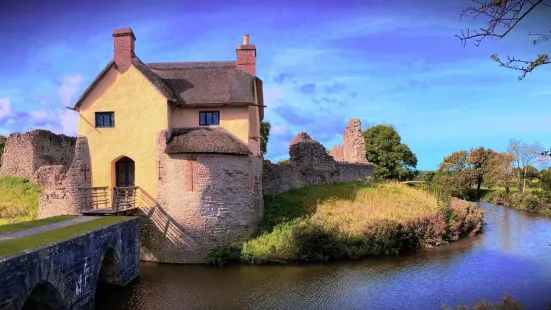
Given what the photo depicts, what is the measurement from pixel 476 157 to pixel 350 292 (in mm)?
44537

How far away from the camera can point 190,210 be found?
18609 mm

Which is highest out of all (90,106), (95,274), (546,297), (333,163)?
(90,106)

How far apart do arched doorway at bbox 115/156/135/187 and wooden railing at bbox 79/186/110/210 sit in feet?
2.44

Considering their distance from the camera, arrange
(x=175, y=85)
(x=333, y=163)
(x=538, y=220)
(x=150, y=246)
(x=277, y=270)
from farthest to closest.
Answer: (x=538, y=220) < (x=333, y=163) < (x=175, y=85) < (x=150, y=246) < (x=277, y=270)

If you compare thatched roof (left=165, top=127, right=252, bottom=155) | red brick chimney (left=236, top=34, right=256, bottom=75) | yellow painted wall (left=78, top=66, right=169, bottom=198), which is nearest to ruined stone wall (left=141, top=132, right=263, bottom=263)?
thatched roof (left=165, top=127, right=252, bottom=155)

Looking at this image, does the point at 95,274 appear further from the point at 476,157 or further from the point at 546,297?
the point at 476,157

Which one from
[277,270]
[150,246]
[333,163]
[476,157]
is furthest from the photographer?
[476,157]

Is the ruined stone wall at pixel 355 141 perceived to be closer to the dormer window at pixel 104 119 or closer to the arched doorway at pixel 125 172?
the arched doorway at pixel 125 172

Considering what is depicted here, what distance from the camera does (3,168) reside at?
27.4 m

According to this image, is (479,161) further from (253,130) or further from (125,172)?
(125,172)

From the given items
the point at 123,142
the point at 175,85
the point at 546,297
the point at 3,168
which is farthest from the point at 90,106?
the point at 546,297

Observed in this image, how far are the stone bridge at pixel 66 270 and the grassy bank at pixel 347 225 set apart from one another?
14.9ft

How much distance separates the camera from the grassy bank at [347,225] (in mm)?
18438

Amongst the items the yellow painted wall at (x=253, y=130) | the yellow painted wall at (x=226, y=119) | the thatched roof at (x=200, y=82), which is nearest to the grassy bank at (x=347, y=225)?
the yellow painted wall at (x=253, y=130)
